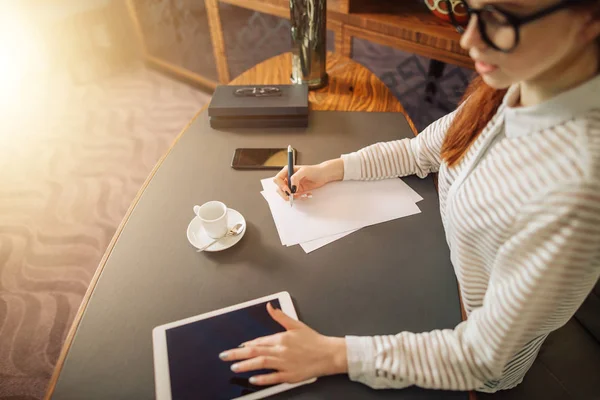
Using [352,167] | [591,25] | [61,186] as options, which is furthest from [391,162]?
[61,186]

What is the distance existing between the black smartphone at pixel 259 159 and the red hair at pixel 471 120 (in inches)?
18.1

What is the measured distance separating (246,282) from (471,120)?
583 mm

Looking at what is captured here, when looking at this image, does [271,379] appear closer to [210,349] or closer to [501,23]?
[210,349]

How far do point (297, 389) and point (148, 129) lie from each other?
7.42 feet

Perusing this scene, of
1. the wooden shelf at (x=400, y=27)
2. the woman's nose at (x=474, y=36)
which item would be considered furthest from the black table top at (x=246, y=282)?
the wooden shelf at (x=400, y=27)

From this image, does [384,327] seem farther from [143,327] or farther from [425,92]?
[425,92]

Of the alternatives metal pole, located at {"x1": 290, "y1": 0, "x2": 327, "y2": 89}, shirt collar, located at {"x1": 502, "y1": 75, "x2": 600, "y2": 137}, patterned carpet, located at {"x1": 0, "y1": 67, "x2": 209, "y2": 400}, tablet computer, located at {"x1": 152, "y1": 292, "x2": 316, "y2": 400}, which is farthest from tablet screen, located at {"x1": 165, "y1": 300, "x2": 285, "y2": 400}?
patterned carpet, located at {"x1": 0, "y1": 67, "x2": 209, "y2": 400}

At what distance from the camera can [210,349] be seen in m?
0.76

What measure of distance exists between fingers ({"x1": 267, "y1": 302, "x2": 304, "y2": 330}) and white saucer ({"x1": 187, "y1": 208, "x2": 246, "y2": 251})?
22cm

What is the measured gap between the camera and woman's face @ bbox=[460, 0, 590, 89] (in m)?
0.52

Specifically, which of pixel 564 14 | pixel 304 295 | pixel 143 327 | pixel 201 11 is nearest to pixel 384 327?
pixel 304 295

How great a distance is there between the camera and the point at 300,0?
1.31m

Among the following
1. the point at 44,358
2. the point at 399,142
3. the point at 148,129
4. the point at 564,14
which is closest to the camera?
the point at 564,14

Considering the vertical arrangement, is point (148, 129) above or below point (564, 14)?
above
